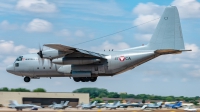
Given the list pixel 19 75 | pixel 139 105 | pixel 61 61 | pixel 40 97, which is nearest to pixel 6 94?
pixel 40 97

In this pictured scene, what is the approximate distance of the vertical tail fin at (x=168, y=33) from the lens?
48.1 metres

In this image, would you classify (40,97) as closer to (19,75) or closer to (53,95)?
(53,95)

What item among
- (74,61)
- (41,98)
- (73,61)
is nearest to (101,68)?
(74,61)

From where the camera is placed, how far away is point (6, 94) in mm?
107625

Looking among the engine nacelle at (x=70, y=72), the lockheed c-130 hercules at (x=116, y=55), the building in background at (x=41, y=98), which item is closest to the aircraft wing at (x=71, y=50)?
the lockheed c-130 hercules at (x=116, y=55)

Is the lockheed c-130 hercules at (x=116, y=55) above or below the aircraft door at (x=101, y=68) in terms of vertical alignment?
above

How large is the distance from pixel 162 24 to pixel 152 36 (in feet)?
5.93

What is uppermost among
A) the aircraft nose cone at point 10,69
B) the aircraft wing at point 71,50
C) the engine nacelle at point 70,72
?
the aircraft wing at point 71,50

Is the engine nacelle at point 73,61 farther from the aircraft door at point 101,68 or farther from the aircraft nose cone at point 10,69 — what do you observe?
the aircraft nose cone at point 10,69

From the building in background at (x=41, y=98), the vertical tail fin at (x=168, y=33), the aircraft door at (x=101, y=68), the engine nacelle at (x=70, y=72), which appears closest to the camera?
the vertical tail fin at (x=168, y=33)

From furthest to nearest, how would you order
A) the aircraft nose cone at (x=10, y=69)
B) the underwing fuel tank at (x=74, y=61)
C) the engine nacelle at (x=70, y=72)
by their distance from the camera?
the aircraft nose cone at (x=10, y=69)
the engine nacelle at (x=70, y=72)
the underwing fuel tank at (x=74, y=61)

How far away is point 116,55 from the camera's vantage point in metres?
48.8

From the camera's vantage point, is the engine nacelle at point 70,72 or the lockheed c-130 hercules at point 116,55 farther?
the engine nacelle at point 70,72

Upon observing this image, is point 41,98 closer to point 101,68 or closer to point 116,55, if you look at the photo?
point 101,68
